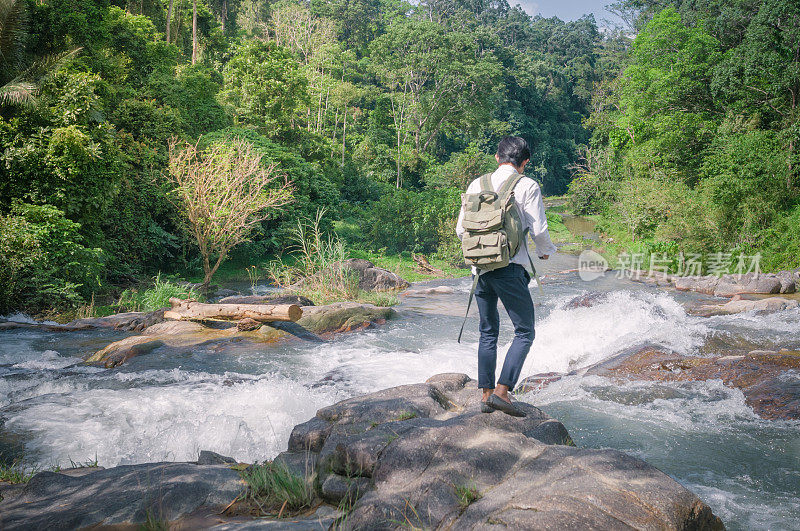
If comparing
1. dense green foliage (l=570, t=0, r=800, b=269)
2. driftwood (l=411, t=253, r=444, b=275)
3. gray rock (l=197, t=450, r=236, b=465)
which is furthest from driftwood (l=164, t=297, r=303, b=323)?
dense green foliage (l=570, t=0, r=800, b=269)

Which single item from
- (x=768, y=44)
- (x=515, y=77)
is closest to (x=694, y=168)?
(x=768, y=44)

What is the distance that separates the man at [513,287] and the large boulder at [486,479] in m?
0.26

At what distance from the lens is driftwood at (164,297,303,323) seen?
960 centimetres

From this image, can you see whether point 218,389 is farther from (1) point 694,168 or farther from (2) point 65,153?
(1) point 694,168

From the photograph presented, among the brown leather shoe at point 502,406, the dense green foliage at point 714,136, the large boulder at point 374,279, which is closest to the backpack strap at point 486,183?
the brown leather shoe at point 502,406

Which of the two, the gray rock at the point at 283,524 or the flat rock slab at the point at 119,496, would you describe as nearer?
the gray rock at the point at 283,524

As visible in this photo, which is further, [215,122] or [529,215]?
[215,122]

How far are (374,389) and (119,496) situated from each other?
4.01 metres

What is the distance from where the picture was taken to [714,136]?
23.2m

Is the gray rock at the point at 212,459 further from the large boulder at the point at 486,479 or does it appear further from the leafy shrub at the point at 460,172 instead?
the leafy shrub at the point at 460,172

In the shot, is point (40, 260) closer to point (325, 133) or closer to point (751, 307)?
point (751, 307)

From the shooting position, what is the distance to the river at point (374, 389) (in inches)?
189

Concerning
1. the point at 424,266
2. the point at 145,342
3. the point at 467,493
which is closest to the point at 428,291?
the point at 424,266

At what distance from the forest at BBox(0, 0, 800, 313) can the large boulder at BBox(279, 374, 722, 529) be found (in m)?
10.1
